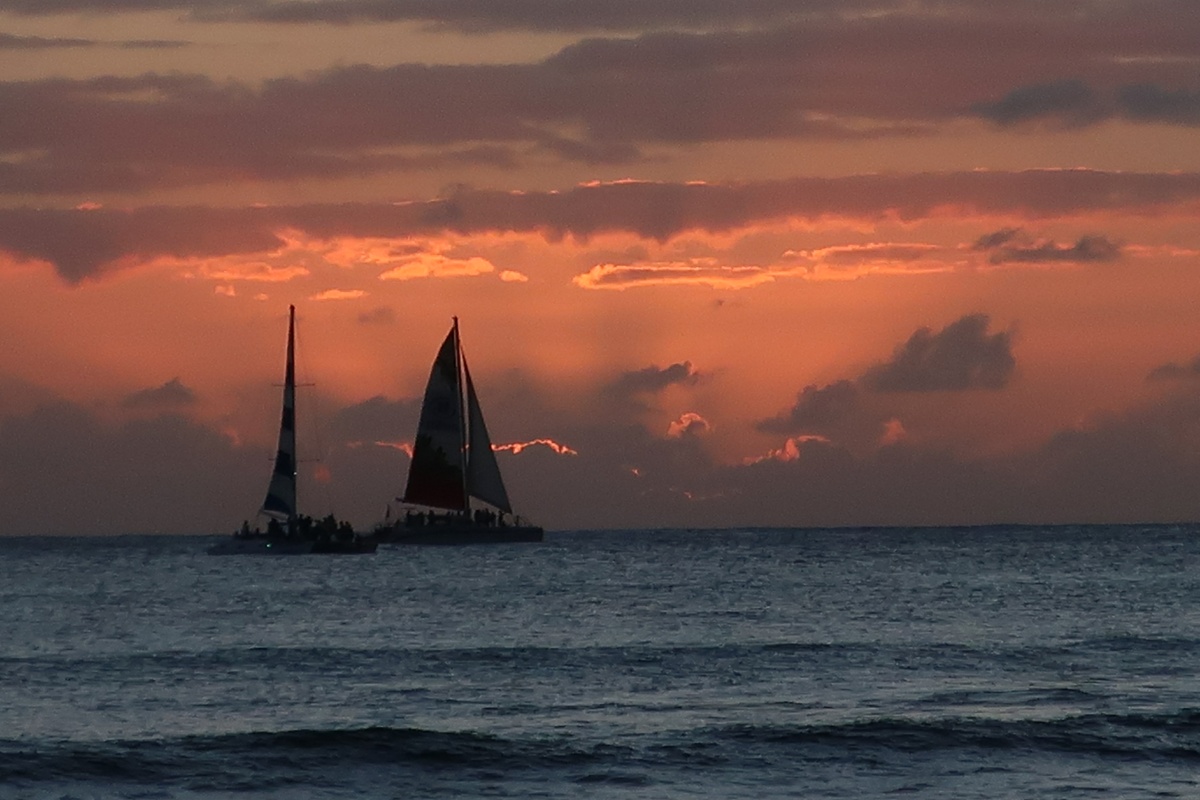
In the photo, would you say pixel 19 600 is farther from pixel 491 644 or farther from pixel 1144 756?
pixel 1144 756

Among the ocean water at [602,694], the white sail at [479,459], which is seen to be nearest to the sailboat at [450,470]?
the white sail at [479,459]

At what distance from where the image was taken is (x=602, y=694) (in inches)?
1772

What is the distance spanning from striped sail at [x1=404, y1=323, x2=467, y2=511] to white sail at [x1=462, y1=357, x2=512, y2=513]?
117 centimetres

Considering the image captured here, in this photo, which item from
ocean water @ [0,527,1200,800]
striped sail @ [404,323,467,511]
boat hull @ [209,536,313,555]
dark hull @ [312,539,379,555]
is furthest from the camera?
striped sail @ [404,323,467,511]

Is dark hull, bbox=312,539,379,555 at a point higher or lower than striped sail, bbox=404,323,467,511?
lower

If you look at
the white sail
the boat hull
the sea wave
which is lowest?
the sea wave

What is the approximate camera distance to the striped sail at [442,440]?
Result: 457 ft

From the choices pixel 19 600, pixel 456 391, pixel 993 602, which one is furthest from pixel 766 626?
pixel 456 391

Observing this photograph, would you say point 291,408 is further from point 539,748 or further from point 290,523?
point 539,748

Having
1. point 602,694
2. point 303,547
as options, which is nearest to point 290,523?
point 303,547

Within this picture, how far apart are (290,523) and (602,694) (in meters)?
83.4

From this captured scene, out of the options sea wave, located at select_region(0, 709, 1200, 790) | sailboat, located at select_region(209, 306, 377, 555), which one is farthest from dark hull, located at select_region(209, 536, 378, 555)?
sea wave, located at select_region(0, 709, 1200, 790)

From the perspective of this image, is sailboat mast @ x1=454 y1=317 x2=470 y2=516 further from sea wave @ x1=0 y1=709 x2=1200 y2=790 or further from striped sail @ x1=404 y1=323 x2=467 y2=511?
sea wave @ x1=0 y1=709 x2=1200 y2=790

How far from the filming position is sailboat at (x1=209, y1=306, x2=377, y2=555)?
408 ft
